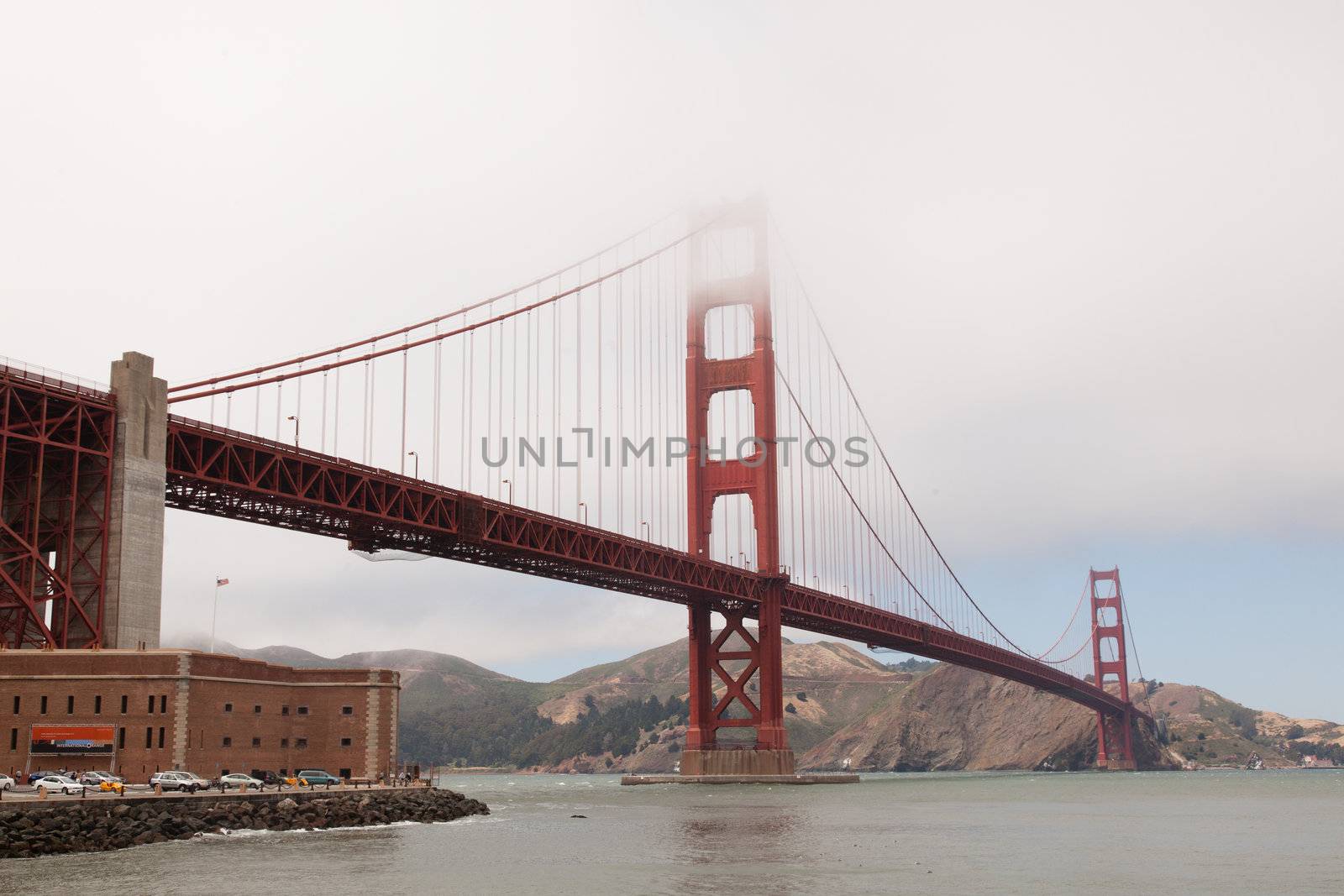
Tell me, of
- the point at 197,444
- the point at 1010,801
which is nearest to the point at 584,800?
the point at 1010,801

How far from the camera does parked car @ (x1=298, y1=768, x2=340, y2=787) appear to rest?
2072 inches

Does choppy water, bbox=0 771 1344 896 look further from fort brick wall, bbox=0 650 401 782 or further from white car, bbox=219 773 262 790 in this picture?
fort brick wall, bbox=0 650 401 782

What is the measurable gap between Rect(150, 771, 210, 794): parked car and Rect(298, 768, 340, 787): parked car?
6175mm

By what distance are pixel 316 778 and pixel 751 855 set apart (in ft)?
56.9

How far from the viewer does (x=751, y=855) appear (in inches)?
1714

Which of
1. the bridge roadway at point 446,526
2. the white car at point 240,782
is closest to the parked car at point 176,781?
the white car at point 240,782

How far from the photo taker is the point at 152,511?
52938mm

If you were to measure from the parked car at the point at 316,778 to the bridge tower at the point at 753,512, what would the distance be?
4072cm

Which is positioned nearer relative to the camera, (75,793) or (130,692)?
(75,793)

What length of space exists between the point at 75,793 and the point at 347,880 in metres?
11.7

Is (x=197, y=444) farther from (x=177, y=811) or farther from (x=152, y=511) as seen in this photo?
(x=177, y=811)

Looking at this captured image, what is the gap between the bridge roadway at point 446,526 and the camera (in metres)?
58.5

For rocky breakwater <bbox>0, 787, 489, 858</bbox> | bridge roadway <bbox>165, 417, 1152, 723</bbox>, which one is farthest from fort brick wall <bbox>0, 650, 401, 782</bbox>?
bridge roadway <bbox>165, 417, 1152, 723</bbox>

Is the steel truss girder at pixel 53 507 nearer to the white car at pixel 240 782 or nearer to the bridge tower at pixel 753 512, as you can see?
the white car at pixel 240 782
